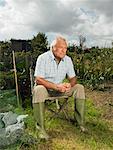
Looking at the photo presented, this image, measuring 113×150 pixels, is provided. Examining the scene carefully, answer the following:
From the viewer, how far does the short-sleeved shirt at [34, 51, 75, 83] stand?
543 centimetres

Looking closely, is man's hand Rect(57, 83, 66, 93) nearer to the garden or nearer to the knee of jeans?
the knee of jeans

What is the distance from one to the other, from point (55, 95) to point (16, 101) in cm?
233

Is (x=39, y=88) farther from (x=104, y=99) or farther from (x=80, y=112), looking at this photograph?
(x=104, y=99)

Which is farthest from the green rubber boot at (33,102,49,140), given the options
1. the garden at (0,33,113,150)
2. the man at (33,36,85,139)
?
the garden at (0,33,113,150)

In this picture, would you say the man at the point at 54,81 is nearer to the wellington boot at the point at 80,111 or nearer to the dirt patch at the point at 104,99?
the wellington boot at the point at 80,111

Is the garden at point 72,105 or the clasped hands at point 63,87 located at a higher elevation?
the clasped hands at point 63,87

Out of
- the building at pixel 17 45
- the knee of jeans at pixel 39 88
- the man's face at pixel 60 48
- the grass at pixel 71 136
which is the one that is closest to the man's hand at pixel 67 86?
the knee of jeans at pixel 39 88

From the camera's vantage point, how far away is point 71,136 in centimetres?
540

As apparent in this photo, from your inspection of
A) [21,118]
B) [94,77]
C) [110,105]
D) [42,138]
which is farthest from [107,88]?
[42,138]

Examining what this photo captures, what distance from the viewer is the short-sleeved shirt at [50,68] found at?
5426mm

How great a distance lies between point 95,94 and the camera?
8.80m

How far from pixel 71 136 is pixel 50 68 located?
3.33 feet

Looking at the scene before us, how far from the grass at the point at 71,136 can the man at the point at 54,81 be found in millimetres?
179

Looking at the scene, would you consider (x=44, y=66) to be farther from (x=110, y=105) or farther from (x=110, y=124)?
(x=110, y=105)
